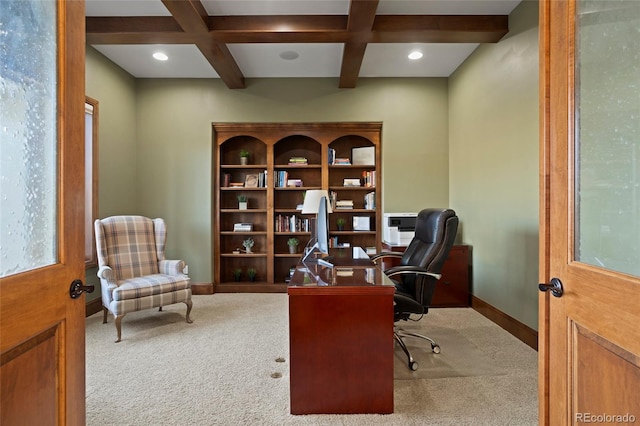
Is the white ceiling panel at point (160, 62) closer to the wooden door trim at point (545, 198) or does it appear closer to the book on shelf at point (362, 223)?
the book on shelf at point (362, 223)

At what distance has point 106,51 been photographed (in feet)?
12.7

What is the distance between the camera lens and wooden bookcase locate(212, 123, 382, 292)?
473 cm

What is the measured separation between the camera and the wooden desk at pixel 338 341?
1.82 m

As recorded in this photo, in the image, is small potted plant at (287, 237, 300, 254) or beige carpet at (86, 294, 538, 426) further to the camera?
small potted plant at (287, 237, 300, 254)

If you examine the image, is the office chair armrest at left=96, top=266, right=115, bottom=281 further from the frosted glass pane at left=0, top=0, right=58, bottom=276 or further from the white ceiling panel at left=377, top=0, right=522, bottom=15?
the white ceiling panel at left=377, top=0, right=522, bottom=15

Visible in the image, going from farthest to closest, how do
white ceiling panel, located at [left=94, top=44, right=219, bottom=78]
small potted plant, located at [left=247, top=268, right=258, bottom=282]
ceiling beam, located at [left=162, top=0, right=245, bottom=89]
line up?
1. small potted plant, located at [left=247, top=268, right=258, bottom=282]
2. white ceiling panel, located at [left=94, top=44, right=219, bottom=78]
3. ceiling beam, located at [left=162, top=0, right=245, bottom=89]

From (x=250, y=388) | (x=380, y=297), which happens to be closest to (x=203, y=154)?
(x=250, y=388)

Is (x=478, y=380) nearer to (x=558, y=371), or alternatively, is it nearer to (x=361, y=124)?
(x=558, y=371)

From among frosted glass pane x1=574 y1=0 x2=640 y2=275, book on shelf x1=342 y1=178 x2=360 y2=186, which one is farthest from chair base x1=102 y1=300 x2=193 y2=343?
frosted glass pane x1=574 y1=0 x2=640 y2=275

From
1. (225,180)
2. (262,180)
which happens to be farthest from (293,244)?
(225,180)

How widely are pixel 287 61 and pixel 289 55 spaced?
0.17 metres

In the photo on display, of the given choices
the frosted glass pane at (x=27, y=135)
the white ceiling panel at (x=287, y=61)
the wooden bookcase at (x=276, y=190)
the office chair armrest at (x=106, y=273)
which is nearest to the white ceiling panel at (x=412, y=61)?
the white ceiling panel at (x=287, y=61)

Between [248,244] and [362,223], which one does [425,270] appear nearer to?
[362,223]

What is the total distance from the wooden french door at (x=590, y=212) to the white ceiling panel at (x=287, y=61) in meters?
3.01
